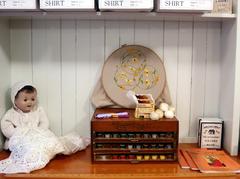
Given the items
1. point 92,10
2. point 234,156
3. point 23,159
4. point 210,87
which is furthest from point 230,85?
point 23,159

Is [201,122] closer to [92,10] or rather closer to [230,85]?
[230,85]

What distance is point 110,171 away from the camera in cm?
109

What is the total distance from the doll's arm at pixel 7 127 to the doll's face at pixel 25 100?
7 centimetres

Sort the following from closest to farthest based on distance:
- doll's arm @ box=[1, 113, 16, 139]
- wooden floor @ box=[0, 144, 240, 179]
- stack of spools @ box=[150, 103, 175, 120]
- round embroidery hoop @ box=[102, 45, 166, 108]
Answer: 1. wooden floor @ box=[0, 144, 240, 179]
2. stack of spools @ box=[150, 103, 175, 120]
3. doll's arm @ box=[1, 113, 16, 139]
4. round embroidery hoop @ box=[102, 45, 166, 108]

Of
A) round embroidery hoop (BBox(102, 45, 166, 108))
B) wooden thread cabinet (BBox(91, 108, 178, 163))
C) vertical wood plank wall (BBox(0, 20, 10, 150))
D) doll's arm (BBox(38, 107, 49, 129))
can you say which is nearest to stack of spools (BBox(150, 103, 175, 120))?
wooden thread cabinet (BBox(91, 108, 178, 163))

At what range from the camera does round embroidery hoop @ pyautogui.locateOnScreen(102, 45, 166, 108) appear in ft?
4.47

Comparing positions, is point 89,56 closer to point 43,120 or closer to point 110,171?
point 43,120

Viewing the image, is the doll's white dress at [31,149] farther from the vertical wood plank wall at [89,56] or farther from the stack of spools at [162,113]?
the stack of spools at [162,113]

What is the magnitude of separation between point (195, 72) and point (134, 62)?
28cm

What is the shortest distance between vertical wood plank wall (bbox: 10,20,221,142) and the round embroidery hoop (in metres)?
0.04

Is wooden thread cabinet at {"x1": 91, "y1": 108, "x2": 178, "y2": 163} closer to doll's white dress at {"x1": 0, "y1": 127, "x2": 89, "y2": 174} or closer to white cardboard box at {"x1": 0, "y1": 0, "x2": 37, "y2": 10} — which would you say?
doll's white dress at {"x1": 0, "y1": 127, "x2": 89, "y2": 174}

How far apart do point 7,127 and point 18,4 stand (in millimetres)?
502

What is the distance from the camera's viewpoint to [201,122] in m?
1.34

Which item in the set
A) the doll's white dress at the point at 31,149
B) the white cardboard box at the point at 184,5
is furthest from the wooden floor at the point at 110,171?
the white cardboard box at the point at 184,5
